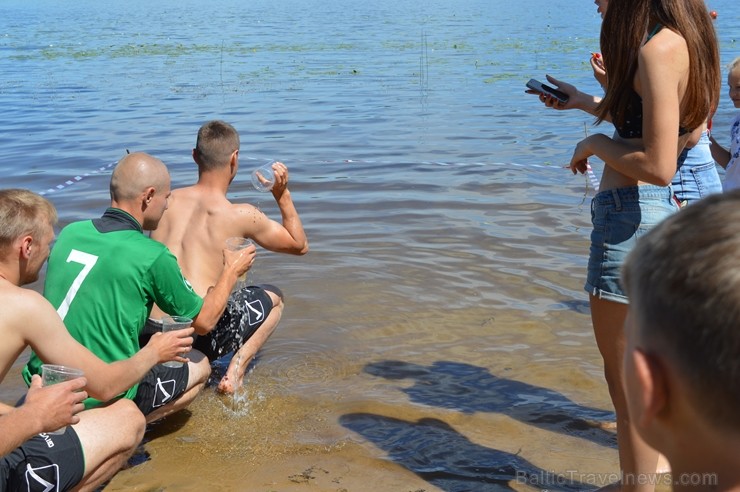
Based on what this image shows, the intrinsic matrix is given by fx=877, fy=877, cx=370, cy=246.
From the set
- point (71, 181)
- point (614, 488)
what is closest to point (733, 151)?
point (614, 488)

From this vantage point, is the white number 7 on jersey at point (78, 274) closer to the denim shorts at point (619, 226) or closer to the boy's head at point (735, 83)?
the denim shorts at point (619, 226)

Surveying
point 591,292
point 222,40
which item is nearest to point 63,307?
point 591,292

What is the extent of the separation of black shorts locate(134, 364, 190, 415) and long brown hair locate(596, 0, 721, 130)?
258 centimetres

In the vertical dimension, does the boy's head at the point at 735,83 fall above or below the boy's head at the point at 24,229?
above

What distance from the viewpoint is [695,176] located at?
14.3 ft

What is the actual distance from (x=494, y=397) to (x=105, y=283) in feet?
7.82

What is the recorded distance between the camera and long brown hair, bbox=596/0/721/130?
3270mm

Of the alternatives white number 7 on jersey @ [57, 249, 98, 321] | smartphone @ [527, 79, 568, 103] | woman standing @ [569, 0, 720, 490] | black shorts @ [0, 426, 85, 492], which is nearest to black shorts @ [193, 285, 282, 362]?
white number 7 on jersey @ [57, 249, 98, 321]

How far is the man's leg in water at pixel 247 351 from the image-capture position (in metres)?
5.35

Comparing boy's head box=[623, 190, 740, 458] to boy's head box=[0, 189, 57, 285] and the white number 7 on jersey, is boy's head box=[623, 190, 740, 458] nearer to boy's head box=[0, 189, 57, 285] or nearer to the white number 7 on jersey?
boy's head box=[0, 189, 57, 285]

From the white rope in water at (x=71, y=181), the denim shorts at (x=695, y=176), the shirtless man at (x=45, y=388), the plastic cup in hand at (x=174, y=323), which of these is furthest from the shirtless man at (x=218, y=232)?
the white rope in water at (x=71, y=181)

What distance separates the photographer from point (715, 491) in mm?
1543

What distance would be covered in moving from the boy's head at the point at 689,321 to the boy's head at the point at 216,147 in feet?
13.6

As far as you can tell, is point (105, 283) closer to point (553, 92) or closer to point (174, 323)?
point (174, 323)
